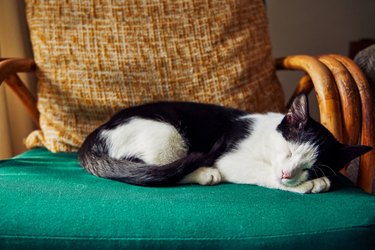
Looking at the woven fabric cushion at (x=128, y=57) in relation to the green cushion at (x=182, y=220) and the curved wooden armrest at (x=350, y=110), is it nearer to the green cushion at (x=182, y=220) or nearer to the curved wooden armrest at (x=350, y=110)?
the curved wooden armrest at (x=350, y=110)

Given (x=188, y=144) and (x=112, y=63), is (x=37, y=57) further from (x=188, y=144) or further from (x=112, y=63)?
(x=188, y=144)

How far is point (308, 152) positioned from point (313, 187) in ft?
0.30

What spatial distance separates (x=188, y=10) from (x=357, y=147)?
78 centimetres

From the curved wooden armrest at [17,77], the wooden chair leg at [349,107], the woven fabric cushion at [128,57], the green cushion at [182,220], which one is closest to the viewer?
the green cushion at [182,220]

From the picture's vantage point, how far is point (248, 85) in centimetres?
148

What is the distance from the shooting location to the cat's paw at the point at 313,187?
0.99 metres

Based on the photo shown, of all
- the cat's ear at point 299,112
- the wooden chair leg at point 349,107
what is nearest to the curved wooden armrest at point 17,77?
the cat's ear at point 299,112

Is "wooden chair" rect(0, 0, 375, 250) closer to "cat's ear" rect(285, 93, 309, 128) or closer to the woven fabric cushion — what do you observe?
"cat's ear" rect(285, 93, 309, 128)

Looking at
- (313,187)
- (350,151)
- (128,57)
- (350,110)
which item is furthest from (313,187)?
(128,57)

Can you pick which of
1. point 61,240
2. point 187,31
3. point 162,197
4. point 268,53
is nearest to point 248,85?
point 268,53

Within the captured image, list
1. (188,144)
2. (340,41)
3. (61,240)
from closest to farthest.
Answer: (61,240)
(188,144)
(340,41)

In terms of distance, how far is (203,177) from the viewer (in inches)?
41.9

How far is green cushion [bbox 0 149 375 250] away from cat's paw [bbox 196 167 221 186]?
0.09 m

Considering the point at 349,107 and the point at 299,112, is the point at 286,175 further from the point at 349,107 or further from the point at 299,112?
the point at 349,107
